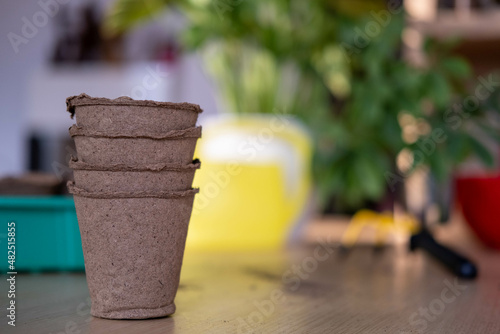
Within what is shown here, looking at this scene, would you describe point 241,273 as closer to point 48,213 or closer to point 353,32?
point 48,213

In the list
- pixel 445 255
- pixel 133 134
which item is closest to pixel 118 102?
pixel 133 134

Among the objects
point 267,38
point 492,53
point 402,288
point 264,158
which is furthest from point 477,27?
point 402,288

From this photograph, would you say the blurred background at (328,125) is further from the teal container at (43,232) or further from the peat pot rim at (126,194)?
the peat pot rim at (126,194)

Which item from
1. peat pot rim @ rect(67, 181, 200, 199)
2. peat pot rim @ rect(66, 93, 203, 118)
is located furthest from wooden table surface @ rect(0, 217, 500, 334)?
peat pot rim @ rect(66, 93, 203, 118)

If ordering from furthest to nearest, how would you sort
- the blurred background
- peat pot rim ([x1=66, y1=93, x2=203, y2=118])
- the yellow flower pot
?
the yellow flower pot, the blurred background, peat pot rim ([x1=66, y1=93, x2=203, y2=118])

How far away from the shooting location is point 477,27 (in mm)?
1874

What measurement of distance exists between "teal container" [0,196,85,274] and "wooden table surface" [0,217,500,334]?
37 mm

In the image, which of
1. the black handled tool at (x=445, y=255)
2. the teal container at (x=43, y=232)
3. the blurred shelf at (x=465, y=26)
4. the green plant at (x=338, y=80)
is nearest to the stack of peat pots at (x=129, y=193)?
the teal container at (x=43, y=232)

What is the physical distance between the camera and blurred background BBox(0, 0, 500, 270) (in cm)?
139

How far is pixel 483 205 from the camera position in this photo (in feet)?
4.92

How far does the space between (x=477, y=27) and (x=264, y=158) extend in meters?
0.95

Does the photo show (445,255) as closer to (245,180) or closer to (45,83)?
(245,180)

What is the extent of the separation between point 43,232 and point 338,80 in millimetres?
1524

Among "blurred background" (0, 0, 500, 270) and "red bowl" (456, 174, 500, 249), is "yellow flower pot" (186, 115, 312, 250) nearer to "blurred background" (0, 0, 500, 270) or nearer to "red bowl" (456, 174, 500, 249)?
"blurred background" (0, 0, 500, 270)
